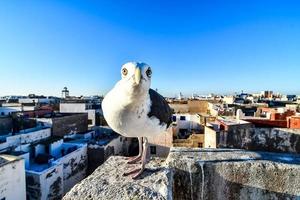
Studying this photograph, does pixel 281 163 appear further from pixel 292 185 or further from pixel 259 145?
pixel 259 145

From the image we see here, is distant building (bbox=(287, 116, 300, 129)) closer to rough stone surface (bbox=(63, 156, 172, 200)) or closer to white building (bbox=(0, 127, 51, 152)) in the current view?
rough stone surface (bbox=(63, 156, 172, 200))

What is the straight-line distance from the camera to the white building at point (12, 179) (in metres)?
11.3

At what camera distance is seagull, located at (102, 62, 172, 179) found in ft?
7.31

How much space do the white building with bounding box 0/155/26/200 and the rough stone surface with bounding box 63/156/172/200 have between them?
34.7 feet

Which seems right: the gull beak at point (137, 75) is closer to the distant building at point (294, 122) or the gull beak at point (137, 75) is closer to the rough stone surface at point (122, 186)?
the rough stone surface at point (122, 186)

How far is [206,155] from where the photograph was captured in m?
3.12

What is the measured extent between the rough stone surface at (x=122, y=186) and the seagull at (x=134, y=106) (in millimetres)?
135

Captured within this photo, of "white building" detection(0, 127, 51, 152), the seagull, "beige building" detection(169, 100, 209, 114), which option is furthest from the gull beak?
"beige building" detection(169, 100, 209, 114)

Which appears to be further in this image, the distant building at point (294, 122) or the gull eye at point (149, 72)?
the distant building at point (294, 122)

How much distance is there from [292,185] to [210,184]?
834mm

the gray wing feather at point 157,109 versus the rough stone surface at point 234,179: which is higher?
the gray wing feather at point 157,109

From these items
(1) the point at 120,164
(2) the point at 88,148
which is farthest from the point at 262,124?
(1) the point at 120,164

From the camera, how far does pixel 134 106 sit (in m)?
2.38

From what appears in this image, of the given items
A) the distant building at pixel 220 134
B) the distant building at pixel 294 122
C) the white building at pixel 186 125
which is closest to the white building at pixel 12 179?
the distant building at pixel 220 134
